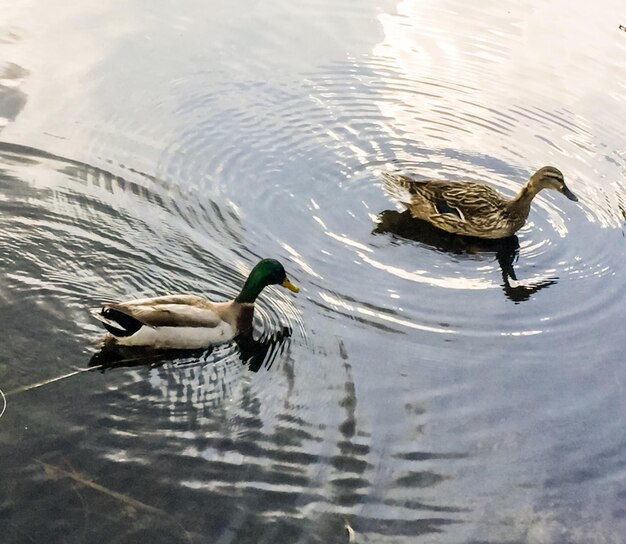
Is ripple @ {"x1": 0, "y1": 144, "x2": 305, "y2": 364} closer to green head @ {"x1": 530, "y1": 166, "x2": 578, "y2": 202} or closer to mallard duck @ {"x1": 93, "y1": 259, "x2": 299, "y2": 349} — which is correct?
mallard duck @ {"x1": 93, "y1": 259, "x2": 299, "y2": 349}

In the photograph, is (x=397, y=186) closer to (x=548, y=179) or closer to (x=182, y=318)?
(x=548, y=179)

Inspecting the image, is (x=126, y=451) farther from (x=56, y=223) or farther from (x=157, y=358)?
(x=56, y=223)

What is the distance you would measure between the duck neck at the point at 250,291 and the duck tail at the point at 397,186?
2016 millimetres

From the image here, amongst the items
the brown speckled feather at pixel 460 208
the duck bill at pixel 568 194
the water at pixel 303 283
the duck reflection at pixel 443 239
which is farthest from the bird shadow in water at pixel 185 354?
the duck bill at pixel 568 194

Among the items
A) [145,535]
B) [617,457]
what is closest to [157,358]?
[145,535]

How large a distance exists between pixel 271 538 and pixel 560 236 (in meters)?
4.12

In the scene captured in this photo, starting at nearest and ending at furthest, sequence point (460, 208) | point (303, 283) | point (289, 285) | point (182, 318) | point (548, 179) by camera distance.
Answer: point (182, 318) < point (289, 285) < point (303, 283) < point (460, 208) < point (548, 179)

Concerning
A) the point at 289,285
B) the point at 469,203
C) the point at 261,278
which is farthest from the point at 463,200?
the point at 261,278

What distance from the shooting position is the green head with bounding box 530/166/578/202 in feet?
24.6

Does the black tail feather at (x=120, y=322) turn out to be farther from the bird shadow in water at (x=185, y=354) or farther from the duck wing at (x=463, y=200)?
the duck wing at (x=463, y=200)

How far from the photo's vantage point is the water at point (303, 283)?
4.73 meters

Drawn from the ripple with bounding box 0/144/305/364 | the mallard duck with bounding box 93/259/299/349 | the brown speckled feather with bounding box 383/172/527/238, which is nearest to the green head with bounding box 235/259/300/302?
the mallard duck with bounding box 93/259/299/349

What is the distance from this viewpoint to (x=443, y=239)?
24.3 ft

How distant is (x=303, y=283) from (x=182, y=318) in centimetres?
112
